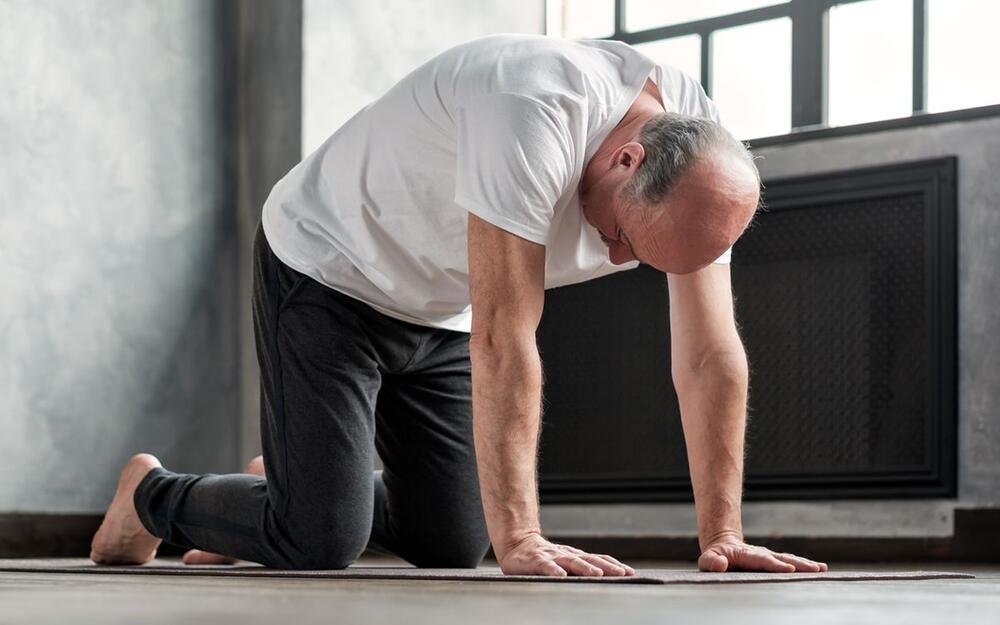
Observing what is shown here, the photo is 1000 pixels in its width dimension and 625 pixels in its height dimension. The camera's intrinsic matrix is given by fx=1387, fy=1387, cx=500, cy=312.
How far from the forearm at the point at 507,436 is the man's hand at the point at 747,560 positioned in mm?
291

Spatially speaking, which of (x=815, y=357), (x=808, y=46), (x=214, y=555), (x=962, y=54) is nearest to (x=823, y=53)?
(x=808, y=46)

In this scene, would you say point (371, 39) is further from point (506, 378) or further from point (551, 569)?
point (551, 569)

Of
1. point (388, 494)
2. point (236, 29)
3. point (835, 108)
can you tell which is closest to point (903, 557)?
point (835, 108)

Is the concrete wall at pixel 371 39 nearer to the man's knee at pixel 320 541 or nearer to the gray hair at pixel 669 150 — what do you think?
the man's knee at pixel 320 541

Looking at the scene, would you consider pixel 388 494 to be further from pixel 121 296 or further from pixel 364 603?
pixel 121 296

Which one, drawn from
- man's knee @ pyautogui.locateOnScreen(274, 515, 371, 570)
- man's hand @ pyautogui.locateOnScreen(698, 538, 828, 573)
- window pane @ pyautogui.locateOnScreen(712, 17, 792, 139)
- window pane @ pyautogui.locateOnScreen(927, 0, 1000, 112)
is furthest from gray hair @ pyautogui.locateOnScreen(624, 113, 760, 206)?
window pane @ pyautogui.locateOnScreen(712, 17, 792, 139)

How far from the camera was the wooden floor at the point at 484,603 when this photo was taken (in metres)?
0.99

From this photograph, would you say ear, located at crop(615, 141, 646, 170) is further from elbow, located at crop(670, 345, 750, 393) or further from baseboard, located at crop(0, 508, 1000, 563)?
baseboard, located at crop(0, 508, 1000, 563)

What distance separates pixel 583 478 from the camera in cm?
385

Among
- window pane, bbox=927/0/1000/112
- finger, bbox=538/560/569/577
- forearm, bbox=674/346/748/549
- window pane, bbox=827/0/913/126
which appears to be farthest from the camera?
window pane, bbox=827/0/913/126

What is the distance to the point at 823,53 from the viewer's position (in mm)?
3762

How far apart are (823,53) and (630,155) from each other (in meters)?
2.26

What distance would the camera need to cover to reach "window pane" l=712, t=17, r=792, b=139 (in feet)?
12.6

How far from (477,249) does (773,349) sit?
2.06 m
